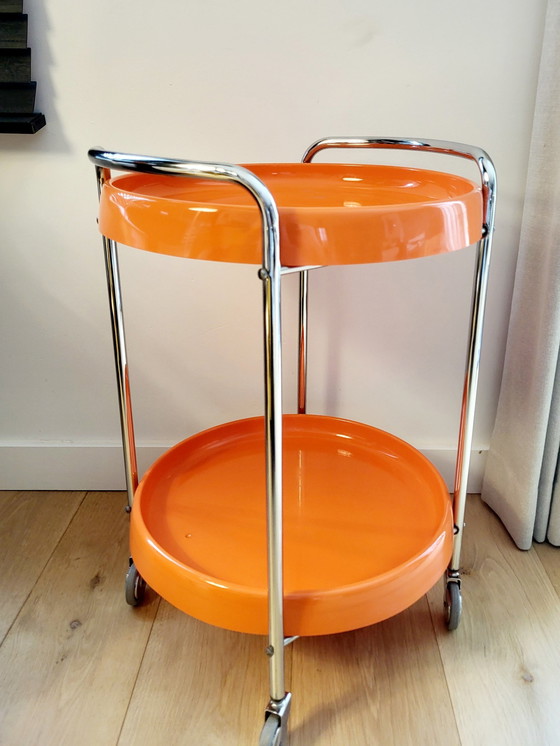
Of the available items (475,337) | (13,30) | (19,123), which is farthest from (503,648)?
(13,30)

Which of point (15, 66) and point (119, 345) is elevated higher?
point (15, 66)

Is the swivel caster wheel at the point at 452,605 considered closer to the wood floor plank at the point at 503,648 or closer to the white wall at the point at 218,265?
the wood floor plank at the point at 503,648

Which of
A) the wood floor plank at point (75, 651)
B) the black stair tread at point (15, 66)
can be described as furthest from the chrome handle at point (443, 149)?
the wood floor plank at point (75, 651)

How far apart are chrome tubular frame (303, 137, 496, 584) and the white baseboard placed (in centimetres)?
32

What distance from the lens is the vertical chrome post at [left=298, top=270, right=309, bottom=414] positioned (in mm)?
1078

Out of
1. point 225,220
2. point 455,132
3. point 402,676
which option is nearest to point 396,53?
point 455,132

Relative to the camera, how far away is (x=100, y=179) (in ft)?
2.61

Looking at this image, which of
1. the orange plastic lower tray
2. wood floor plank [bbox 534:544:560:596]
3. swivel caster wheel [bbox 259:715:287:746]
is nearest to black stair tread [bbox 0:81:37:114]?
the orange plastic lower tray

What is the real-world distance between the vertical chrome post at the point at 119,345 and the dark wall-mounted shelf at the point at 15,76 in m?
0.28

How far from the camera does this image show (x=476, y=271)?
2.62 feet

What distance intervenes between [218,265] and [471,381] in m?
0.48

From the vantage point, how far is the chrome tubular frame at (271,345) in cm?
57

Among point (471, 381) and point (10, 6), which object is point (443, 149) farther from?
point (10, 6)

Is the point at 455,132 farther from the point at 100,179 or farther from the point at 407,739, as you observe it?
the point at 407,739
